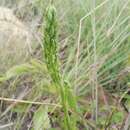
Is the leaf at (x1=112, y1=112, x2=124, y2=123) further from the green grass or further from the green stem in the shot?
the green stem

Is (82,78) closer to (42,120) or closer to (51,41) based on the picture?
(42,120)

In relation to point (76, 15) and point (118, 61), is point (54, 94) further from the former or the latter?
point (76, 15)

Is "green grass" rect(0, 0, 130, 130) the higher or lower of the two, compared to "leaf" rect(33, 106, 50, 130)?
higher

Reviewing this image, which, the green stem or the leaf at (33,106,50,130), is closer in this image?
the green stem

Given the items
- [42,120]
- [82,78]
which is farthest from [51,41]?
[82,78]

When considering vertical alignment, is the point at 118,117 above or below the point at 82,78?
below

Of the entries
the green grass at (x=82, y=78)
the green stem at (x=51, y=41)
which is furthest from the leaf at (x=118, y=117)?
the green stem at (x=51, y=41)

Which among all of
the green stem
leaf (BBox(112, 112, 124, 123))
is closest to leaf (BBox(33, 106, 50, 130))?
leaf (BBox(112, 112, 124, 123))

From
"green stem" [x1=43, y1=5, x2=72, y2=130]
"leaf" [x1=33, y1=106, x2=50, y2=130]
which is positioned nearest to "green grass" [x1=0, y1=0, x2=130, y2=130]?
"leaf" [x1=33, y1=106, x2=50, y2=130]

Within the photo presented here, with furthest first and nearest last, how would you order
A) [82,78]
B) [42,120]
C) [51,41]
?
[82,78] < [42,120] < [51,41]
